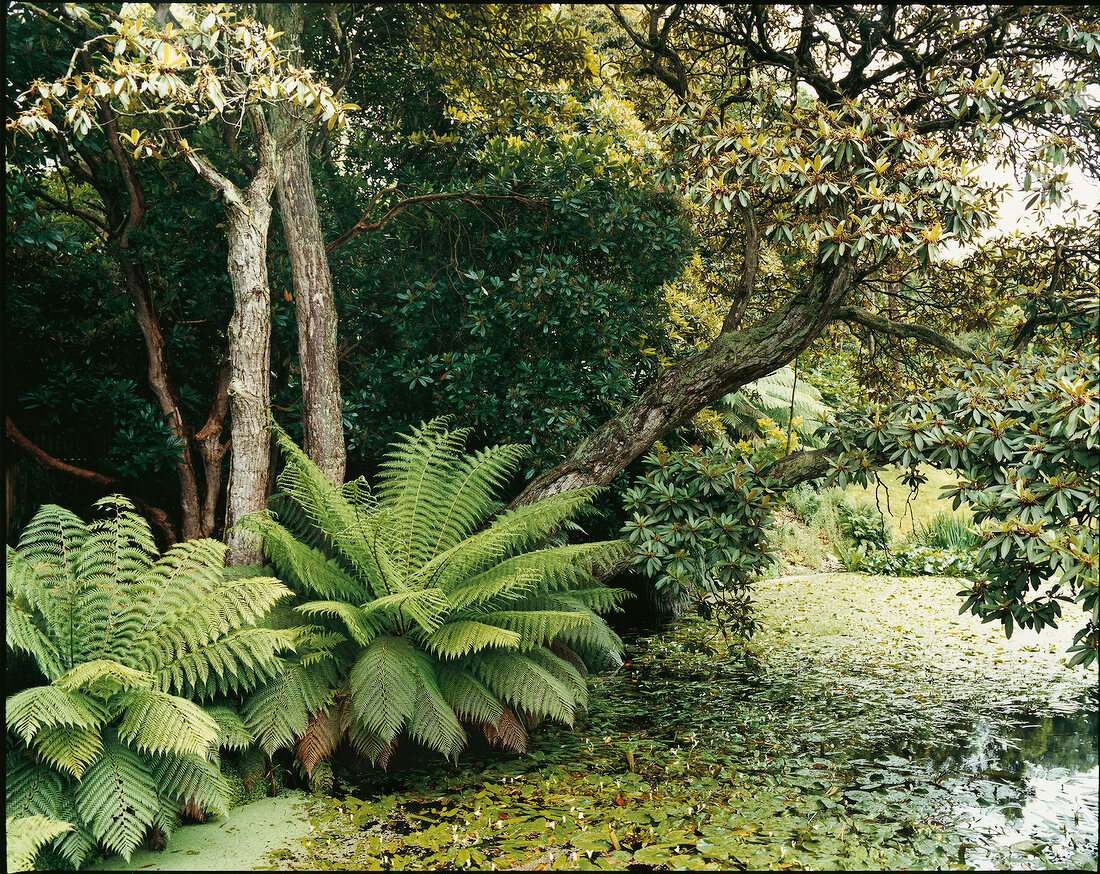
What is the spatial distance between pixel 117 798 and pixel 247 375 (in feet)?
6.01

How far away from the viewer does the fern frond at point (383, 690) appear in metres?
2.41

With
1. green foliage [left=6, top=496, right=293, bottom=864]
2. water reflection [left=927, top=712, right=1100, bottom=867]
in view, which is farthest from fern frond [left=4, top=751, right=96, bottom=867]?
water reflection [left=927, top=712, right=1100, bottom=867]

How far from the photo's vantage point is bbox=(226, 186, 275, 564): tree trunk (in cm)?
331

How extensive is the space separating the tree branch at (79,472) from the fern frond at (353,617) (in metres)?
1.63

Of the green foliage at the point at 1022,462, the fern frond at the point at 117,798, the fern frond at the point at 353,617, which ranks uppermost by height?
the green foliage at the point at 1022,462

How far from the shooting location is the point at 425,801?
247cm

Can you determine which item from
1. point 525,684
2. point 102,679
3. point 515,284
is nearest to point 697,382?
point 515,284

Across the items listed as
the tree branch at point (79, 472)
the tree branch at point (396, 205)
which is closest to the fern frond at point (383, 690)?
the tree branch at point (79, 472)

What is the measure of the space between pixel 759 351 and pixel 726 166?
93 centimetres

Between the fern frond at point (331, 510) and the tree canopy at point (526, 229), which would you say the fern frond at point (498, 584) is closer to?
the fern frond at point (331, 510)

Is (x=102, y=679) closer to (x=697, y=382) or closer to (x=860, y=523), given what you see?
(x=697, y=382)

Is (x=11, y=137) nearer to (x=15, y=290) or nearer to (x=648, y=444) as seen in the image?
(x=15, y=290)

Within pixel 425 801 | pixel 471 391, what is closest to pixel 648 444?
pixel 471 391

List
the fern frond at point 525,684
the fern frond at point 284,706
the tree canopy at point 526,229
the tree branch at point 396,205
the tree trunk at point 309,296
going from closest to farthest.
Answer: the fern frond at point 284,706 → the fern frond at point 525,684 → the tree canopy at point 526,229 → the tree trunk at point 309,296 → the tree branch at point 396,205
